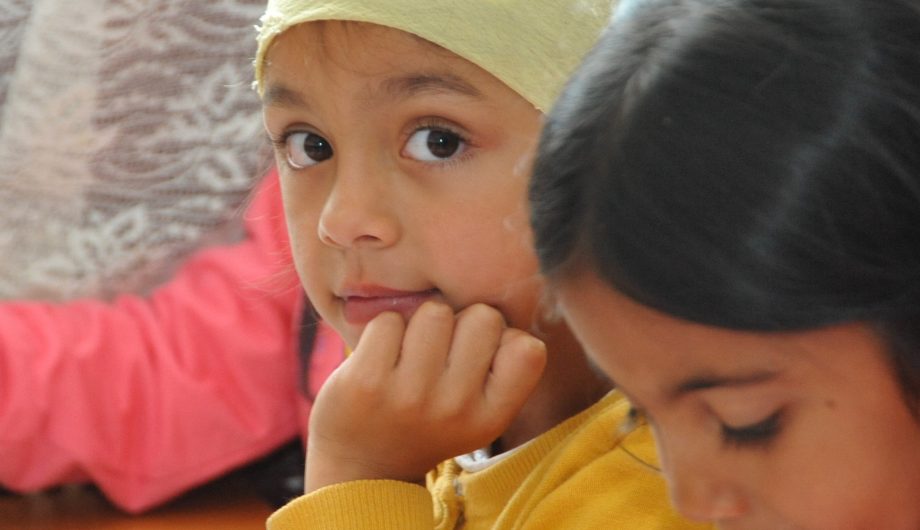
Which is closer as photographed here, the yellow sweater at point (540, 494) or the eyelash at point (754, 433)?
the eyelash at point (754, 433)

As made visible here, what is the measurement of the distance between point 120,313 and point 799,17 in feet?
4.10

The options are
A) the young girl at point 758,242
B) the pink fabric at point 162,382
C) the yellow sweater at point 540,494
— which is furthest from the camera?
the pink fabric at point 162,382

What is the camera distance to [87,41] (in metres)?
1.83

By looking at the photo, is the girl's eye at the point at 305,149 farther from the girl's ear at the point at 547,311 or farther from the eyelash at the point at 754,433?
the eyelash at the point at 754,433

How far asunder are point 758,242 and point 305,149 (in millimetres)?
507

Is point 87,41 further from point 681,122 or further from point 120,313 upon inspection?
point 681,122

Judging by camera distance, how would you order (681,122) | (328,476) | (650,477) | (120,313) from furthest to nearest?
(120,313) → (328,476) → (650,477) → (681,122)

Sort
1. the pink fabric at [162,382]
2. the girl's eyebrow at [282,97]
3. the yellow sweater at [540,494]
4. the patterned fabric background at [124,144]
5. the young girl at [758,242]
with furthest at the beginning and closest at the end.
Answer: the patterned fabric background at [124,144] < the pink fabric at [162,382] < the girl's eyebrow at [282,97] < the yellow sweater at [540,494] < the young girl at [758,242]

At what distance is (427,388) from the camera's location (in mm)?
1036

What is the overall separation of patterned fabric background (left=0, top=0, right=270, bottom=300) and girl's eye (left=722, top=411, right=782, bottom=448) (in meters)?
1.14

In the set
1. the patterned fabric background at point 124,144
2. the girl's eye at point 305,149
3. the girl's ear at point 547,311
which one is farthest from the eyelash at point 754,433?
the patterned fabric background at point 124,144

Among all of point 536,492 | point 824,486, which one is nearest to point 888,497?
point 824,486

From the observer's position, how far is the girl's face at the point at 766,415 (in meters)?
0.69

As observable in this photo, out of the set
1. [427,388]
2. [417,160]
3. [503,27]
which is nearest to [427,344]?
[427,388]
